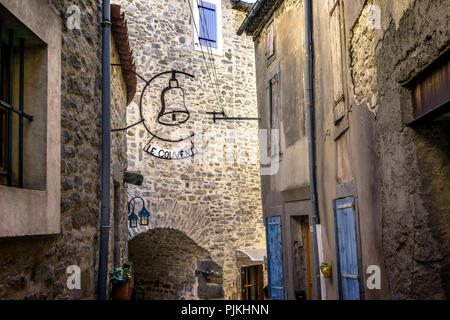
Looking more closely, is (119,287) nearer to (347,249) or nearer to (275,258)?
(347,249)

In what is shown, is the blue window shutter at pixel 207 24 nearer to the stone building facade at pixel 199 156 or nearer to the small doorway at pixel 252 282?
the stone building facade at pixel 199 156

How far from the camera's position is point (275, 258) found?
27.1 ft

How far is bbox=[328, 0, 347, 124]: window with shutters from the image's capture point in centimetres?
524

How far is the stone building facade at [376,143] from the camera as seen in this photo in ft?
10.4

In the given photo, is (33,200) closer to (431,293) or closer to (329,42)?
(431,293)

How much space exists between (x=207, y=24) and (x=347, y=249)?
31.9 ft

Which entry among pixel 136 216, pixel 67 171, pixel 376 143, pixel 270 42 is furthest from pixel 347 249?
pixel 136 216

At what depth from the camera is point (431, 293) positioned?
10.4 feet

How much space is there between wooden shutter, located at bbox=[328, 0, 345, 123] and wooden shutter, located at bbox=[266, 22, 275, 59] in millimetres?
2824

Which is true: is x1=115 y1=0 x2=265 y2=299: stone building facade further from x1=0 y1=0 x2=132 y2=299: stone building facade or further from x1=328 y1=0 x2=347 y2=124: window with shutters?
x1=0 y1=0 x2=132 y2=299: stone building facade

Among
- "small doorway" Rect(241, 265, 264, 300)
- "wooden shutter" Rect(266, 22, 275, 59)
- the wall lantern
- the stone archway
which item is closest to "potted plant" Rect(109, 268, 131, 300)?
"wooden shutter" Rect(266, 22, 275, 59)

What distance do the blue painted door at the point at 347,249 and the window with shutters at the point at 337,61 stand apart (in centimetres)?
96

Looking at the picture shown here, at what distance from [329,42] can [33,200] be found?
4023mm

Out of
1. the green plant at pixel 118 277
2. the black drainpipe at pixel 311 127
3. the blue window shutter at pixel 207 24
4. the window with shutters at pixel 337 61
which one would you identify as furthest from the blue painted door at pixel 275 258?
the blue window shutter at pixel 207 24
